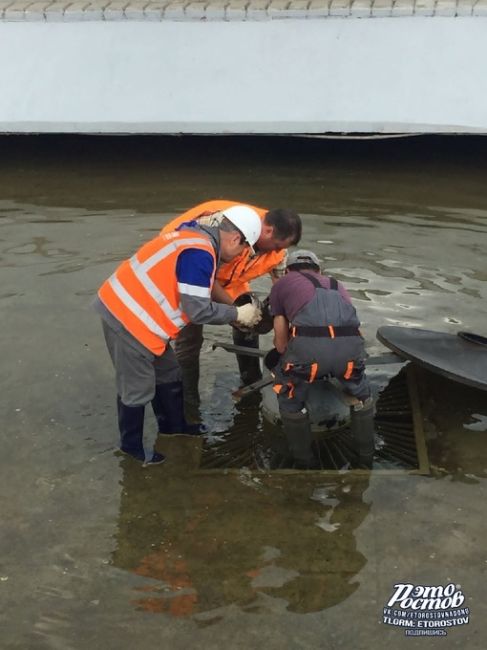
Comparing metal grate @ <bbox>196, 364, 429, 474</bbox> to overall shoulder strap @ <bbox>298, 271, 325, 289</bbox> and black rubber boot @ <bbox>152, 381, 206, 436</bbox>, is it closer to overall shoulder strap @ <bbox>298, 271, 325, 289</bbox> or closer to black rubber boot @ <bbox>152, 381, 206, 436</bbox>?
black rubber boot @ <bbox>152, 381, 206, 436</bbox>

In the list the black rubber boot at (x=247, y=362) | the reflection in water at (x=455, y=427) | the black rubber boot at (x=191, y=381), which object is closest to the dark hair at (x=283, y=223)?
the black rubber boot at (x=247, y=362)

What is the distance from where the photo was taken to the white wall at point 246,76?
25.8ft

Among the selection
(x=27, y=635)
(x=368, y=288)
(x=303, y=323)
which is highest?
(x=303, y=323)

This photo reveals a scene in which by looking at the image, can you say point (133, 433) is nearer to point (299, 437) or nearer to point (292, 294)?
point (299, 437)

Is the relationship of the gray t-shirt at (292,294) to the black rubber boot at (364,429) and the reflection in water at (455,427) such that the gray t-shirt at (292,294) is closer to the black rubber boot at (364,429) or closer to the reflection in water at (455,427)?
the black rubber boot at (364,429)

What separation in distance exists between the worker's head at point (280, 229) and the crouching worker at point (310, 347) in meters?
0.12

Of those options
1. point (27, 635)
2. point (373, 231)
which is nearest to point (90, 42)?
point (373, 231)

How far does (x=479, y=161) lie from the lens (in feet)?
28.8

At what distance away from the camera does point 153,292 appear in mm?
3941

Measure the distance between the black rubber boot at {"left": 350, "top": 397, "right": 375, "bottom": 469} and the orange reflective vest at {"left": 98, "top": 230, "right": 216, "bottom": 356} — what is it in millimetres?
1040

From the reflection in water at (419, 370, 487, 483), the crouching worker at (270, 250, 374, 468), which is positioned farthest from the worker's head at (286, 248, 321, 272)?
the reflection in water at (419, 370, 487, 483)

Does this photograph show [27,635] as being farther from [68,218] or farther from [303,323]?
[68,218]

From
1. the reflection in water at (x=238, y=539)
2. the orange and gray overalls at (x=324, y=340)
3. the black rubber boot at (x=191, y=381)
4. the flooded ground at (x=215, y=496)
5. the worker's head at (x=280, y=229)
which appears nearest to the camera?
the flooded ground at (x=215, y=496)

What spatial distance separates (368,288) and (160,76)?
3639 mm
